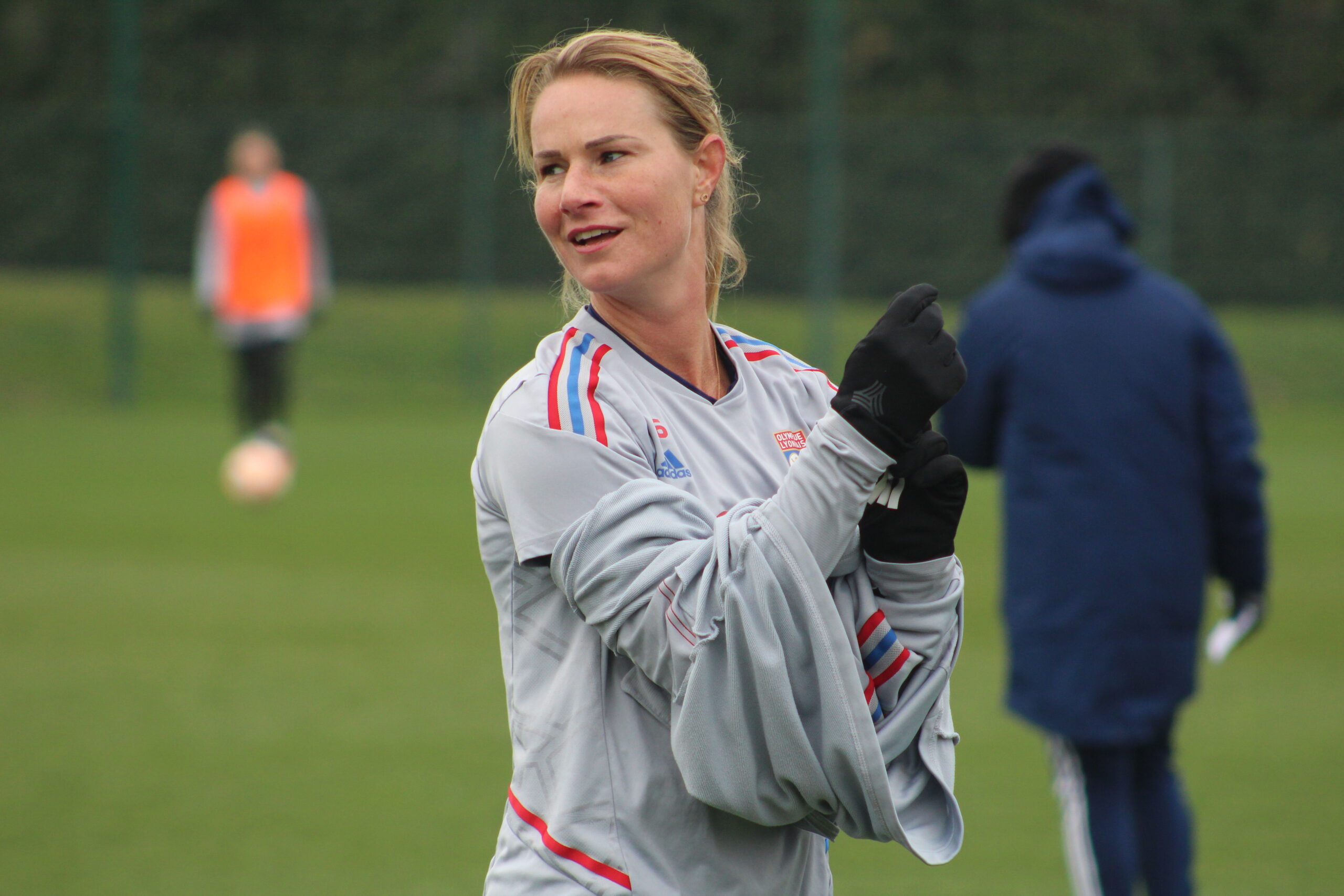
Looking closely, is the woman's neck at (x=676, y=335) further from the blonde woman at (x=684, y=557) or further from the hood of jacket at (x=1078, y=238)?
the hood of jacket at (x=1078, y=238)

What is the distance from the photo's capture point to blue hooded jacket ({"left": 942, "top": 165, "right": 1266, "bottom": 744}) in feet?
13.7

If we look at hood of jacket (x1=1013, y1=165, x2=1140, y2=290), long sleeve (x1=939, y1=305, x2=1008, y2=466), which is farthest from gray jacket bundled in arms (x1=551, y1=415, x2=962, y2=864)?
hood of jacket (x1=1013, y1=165, x2=1140, y2=290)

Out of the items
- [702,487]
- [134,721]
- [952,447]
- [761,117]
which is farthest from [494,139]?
[702,487]

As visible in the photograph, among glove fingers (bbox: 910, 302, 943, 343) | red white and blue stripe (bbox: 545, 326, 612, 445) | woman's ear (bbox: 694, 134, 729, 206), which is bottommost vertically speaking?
red white and blue stripe (bbox: 545, 326, 612, 445)

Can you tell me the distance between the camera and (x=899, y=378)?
6.51ft

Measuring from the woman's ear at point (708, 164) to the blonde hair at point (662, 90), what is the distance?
11 mm

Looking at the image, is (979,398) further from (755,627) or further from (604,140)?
(755,627)

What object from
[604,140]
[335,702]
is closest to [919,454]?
[604,140]

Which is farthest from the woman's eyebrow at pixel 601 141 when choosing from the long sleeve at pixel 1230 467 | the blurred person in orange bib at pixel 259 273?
the blurred person in orange bib at pixel 259 273

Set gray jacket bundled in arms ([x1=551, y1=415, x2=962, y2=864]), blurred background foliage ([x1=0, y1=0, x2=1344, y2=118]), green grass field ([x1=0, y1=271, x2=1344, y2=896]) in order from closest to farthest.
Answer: gray jacket bundled in arms ([x1=551, y1=415, x2=962, y2=864]), green grass field ([x1=0, y1=271, x2=1344, y2=896]), blurred background foliage ([x1=0, y1=0, x2=1344, y2=118])

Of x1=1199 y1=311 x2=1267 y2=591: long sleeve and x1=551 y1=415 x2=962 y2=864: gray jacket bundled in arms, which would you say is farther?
x1=1199 y1=311 x2=1267 y2=591: long sleeve

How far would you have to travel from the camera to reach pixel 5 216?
60.6 ft

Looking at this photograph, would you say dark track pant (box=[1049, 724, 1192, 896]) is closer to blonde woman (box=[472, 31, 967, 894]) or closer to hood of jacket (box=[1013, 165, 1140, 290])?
hood of jacket (box=[1013, 165, 1140, 290])

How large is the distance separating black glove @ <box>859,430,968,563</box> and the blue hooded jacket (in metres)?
2.20
